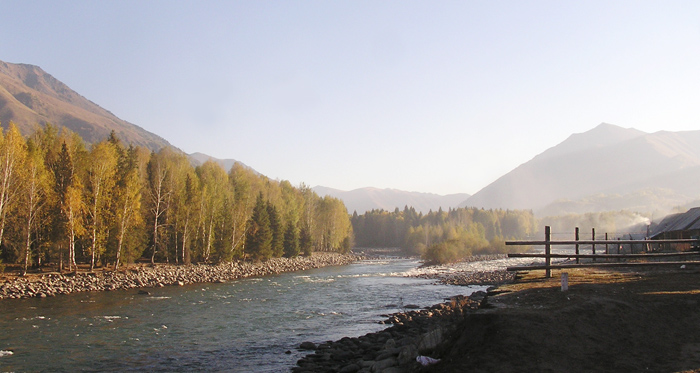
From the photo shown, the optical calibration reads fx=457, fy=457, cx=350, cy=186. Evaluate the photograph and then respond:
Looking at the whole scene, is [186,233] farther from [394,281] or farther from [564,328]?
[564,328]

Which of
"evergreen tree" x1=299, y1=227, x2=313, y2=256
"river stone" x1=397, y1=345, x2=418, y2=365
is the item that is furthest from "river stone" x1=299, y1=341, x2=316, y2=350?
"evergreen tree" x1=299, y1=227, x2=313, y2=256

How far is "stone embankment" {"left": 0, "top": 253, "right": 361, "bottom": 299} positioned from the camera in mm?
29703

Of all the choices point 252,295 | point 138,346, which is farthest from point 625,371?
point 252,295

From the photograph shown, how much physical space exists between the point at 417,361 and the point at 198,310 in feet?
61.5

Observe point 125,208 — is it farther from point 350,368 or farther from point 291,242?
point 291,242

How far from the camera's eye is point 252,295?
3175 centimetres

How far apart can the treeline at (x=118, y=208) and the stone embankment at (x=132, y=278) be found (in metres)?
1.92

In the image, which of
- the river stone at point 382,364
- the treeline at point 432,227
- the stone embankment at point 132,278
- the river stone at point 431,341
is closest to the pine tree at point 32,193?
the stone embankment at point 132,278

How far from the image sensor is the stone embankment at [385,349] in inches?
407

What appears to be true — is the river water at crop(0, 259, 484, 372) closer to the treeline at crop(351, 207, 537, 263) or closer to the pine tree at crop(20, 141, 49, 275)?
the pine tree at crop(20, 141, 49, 275)

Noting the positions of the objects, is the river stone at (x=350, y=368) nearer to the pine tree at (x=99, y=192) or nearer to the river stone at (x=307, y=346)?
the river stone at (x=307, y=346)

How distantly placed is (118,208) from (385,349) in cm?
3203

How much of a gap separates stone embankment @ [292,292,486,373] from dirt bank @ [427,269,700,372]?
0.90 meters

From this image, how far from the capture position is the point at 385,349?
1348 centimetres
